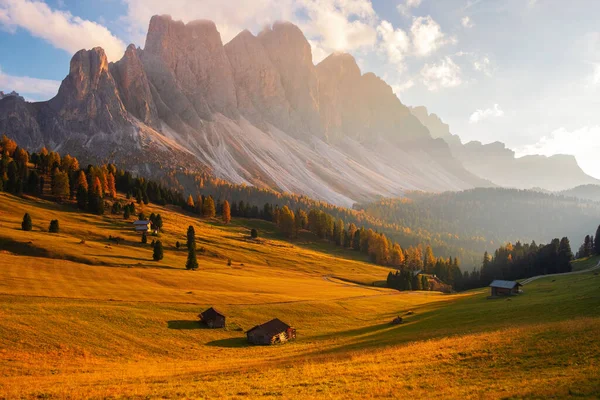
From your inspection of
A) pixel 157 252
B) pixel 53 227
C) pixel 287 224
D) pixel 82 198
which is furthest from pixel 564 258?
pixel 82 198

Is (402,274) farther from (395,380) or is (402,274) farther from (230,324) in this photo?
(395,380)

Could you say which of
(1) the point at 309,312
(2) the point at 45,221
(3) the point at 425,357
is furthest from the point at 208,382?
(2) the point at 45,221

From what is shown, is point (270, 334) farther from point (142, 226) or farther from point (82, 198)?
point (82, 198)

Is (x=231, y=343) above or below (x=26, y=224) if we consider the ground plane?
below

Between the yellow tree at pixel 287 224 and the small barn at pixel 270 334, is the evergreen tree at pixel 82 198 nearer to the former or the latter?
the yellow tree at pixel 287 224

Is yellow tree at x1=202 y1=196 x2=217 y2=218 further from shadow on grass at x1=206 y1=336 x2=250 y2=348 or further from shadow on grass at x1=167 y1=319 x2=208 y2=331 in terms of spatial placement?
shadow on grass at x1=206 y1=336 x2=250 y2=348

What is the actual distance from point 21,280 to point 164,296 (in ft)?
70.7

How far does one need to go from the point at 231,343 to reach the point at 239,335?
4041 mm

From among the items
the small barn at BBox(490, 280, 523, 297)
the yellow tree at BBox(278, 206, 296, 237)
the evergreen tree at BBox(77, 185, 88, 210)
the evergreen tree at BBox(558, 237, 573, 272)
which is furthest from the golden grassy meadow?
the yellow tree at BBox(278, 206, 296, 237)

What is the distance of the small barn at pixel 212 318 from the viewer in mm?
53156

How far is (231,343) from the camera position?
4819 cm

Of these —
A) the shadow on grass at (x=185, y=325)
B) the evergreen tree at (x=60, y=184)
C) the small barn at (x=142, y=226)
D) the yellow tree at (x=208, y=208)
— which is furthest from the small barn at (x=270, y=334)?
the yellow tree at (x=208, y=208)

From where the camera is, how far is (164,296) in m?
62.2

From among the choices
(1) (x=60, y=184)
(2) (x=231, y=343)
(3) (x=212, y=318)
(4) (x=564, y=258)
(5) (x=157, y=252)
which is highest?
(1) (x=60, y=184)
